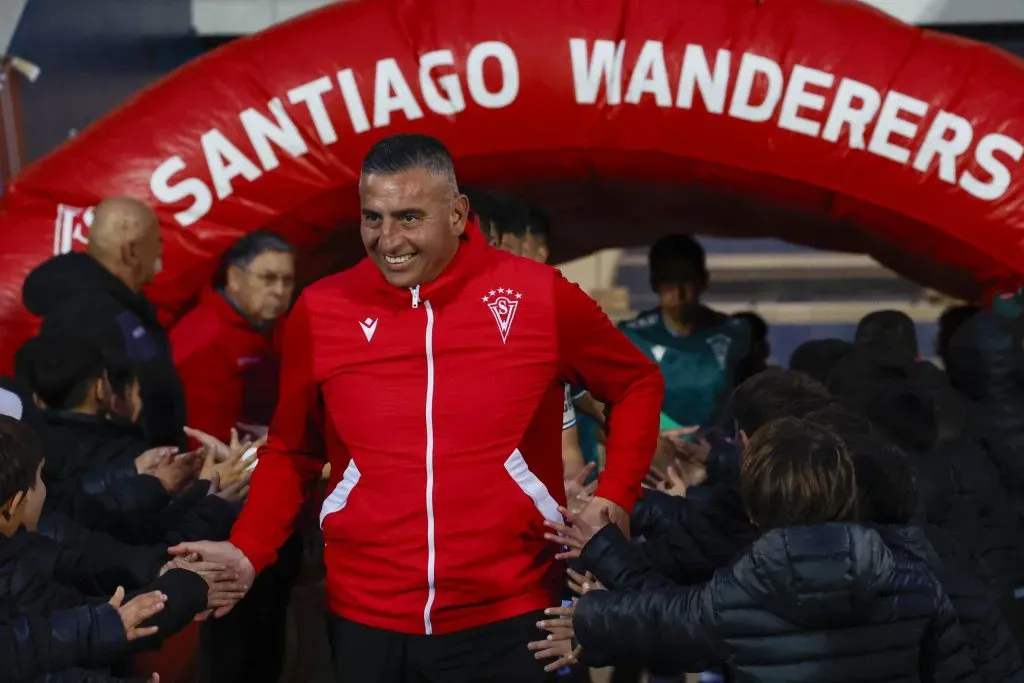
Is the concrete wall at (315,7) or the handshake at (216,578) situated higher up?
the concrete wall at (315,7)

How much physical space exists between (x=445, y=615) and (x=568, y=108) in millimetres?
2369

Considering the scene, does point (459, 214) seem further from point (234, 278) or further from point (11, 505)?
point (234, 278)

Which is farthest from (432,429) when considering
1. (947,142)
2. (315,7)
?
(315,7)

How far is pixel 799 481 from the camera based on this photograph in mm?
2500

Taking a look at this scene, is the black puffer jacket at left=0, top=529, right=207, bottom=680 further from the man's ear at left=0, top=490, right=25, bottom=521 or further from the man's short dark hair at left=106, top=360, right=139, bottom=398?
the man's short dark hair at left=106, top=360, right=139, bottom=398

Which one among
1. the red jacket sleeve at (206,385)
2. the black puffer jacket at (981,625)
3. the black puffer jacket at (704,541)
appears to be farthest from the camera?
the red jacket sleeve at (206,385)

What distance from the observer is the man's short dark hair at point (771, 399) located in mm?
3289

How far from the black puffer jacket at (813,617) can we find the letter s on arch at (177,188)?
2.59 m

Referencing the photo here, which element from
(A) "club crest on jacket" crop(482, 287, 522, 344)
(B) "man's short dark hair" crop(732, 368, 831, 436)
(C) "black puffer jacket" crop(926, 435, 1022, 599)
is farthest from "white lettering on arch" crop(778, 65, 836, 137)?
(A) "club crest on jacket" crop(482, 287, 522, 344)

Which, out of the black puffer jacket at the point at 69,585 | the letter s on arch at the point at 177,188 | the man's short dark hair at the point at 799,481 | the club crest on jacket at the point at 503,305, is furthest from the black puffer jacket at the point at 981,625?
the letter s on arch at the point at 177,188

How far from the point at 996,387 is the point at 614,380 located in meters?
1.87

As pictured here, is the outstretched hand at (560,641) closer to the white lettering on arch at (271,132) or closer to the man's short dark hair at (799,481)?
the man's short dark hair at (799,481)

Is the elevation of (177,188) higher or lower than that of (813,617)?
higher

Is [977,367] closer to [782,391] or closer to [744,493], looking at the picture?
[782,391]
